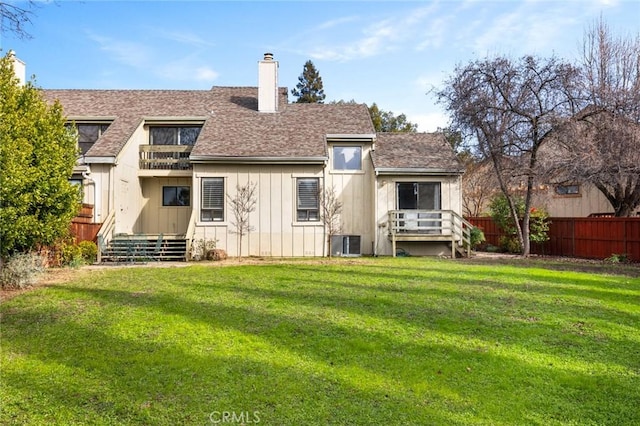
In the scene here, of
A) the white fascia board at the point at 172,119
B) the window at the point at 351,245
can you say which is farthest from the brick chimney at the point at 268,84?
the window at the point at 351,245

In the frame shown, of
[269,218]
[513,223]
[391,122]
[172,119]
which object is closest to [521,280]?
[269,218]

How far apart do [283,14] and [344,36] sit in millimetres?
2196

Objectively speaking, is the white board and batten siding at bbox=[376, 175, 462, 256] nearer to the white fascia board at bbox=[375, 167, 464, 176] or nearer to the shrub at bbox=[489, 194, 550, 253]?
the white fascia board at bbox=[375, 167, 464, 176]

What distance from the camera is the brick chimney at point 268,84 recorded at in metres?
17.8

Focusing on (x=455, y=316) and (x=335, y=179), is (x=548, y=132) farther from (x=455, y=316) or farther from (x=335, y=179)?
(x=455, y=316)

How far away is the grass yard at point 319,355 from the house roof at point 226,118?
26.2ft

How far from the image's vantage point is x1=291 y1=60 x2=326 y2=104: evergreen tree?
138 feet

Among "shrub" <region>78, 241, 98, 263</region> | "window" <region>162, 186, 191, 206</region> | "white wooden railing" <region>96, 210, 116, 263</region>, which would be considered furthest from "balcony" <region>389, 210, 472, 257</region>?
"shrub" <region>78, 241, 98, 263</region>

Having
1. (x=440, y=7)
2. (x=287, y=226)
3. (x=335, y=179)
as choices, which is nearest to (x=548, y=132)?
(x=440, y=7)

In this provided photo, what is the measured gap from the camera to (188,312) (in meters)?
6.20

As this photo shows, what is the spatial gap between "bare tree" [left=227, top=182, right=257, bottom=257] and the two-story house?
0.16 metres

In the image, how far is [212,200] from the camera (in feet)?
49.4

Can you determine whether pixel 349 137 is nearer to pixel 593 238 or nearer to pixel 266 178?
pixel 266 178

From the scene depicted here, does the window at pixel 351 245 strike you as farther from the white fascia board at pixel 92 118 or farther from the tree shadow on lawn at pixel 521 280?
the white fascia board at pixel 92 118
